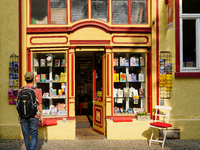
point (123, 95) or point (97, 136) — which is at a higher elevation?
point (123, 95)

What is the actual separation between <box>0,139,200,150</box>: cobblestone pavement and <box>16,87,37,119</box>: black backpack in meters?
1.69

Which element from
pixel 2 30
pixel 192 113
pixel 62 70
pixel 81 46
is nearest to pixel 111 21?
pixel 81 46

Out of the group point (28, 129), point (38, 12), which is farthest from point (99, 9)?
point (28, 129)

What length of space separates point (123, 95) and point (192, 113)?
224 centimetres

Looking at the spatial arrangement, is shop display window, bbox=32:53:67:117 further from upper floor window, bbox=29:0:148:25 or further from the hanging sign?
the hanging sign

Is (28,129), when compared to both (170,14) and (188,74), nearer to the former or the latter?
(188,74)

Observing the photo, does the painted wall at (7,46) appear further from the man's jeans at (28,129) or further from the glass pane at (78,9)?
the man's jeans at (28,129)

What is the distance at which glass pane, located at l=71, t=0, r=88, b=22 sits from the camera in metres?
6.73

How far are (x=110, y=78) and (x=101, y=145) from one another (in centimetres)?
206

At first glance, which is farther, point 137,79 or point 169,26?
point 137,79

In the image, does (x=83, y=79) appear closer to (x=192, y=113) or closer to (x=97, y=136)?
(x=97, y=136)

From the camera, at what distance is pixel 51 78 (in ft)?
22.6

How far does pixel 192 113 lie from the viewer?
662cm

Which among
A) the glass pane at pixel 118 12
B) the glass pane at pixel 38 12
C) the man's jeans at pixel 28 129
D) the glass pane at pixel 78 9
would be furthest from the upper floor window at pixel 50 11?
the man's jeans at pixel 28 129
